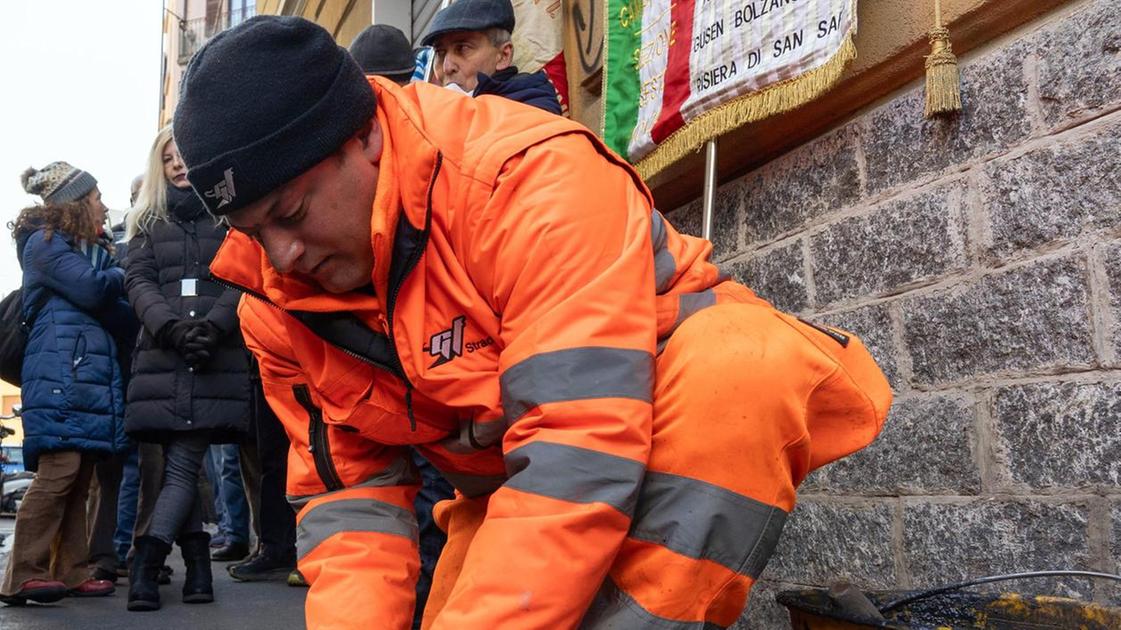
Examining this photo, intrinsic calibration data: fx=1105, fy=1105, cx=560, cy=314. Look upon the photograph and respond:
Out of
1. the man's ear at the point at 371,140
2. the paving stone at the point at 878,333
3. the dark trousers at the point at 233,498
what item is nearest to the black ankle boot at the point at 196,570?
the dark trousers at the point at 233,498

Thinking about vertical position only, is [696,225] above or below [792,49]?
below

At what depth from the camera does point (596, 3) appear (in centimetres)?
450

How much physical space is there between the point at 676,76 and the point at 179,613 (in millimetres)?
2670

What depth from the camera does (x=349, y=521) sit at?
2.04 metres

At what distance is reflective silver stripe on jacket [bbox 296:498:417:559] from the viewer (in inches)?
80.3

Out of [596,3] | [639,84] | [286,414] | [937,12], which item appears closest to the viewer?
[286,414]

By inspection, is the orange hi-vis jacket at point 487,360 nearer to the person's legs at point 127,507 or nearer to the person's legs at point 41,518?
the person's legs at point 41,518

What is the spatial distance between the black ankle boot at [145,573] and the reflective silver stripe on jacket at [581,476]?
Result: 3150 millimetres

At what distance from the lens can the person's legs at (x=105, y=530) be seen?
494 centimetres

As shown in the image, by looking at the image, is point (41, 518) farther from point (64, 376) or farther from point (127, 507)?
point (127, 507)

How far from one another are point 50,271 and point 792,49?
3360mm

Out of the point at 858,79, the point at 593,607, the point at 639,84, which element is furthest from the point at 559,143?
the point at 639,84

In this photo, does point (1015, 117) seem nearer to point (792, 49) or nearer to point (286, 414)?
point (792, 49)

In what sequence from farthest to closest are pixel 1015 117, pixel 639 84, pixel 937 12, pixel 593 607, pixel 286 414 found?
pixel 639 84 → pixel 937 12 → pixel 1015 117 → pixel 286 414 → pixel 593 607
